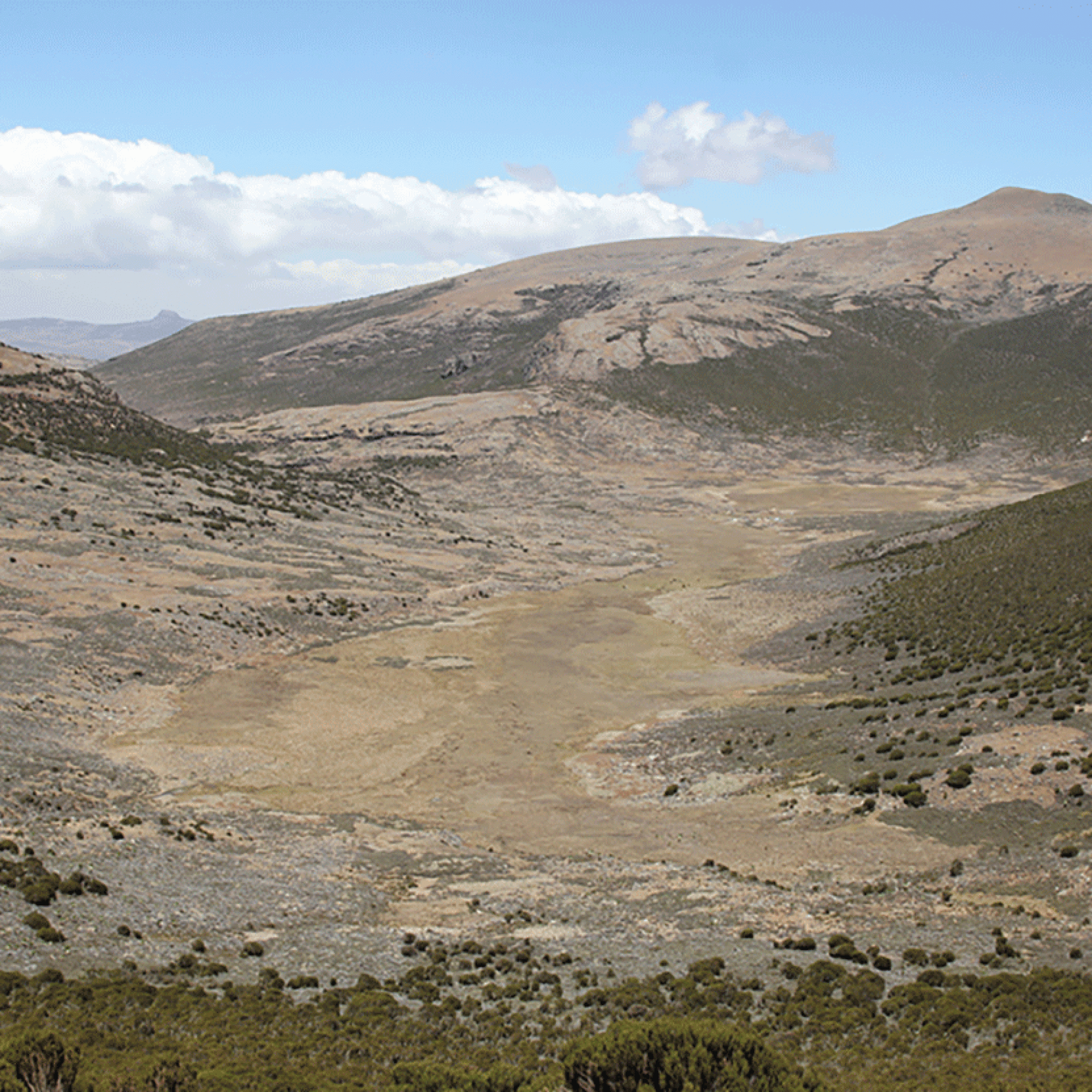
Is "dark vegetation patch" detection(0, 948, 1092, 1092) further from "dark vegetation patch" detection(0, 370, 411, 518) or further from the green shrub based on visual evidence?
"dark vegetation patch" detection(0, 370, 411, 518)

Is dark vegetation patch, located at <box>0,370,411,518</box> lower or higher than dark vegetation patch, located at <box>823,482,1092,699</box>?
higher

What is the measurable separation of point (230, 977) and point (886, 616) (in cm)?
4662

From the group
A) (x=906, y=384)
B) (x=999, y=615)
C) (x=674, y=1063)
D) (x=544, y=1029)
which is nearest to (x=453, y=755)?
(x=544, y=1029)

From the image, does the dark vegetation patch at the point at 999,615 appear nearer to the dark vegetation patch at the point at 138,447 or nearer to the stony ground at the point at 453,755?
the stony ground at the point at 453,755

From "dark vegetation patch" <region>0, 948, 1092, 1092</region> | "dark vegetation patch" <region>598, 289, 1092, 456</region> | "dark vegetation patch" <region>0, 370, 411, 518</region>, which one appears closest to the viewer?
"dark vegetation patch" <region>0, 948, 1092, 1092</region>

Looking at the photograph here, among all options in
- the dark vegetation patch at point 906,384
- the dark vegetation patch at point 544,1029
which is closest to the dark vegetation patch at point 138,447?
the dark vegetation patch at point 544,1029

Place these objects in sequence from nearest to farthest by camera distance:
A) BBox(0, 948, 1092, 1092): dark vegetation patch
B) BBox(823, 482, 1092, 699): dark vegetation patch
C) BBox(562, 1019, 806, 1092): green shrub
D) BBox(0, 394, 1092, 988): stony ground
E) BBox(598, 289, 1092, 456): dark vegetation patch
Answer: BBox(562, 1019, 806, 1092): green shrub → BBox(0, 948, 1092, 1092): dark vegetation patch → BBox(0, 394, 1092, 988): stony ground → BBox(823, 482, 1092, 699): dark vegetation patch → BBox(598, 289, 1092, 456): dark vegetation patch

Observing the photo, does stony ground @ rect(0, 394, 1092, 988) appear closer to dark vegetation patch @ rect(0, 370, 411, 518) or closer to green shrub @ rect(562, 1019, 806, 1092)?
dark vegetation patch @ rect(0, 370, 411, 518)

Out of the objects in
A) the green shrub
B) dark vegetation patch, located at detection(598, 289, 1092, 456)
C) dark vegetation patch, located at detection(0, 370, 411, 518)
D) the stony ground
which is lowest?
the stony ground

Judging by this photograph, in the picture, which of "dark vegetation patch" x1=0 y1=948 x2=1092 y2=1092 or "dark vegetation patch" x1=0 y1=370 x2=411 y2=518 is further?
"dark vegetation patch" x1=0 y1=370 x2=411 y2=518

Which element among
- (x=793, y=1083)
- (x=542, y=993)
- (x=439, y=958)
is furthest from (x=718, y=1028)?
(x=439, y=958)

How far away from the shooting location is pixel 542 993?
19.6 meters

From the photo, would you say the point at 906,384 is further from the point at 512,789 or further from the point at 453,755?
the point at 512,789

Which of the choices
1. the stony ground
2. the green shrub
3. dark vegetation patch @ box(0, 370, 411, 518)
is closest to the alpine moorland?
the green shrub
